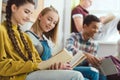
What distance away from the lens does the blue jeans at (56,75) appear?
131 centimetres

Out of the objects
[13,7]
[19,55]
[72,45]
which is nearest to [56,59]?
[19,55]

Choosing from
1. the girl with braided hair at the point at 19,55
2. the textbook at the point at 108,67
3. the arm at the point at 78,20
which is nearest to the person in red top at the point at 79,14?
the arm at the point at 78,20

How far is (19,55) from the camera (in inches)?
57.3

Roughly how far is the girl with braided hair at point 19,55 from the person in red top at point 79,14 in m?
1.20

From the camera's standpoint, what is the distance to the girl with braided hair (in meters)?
1.33

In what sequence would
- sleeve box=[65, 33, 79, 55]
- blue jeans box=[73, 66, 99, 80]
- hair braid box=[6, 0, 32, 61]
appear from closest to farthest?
1. hair braid box=[6, 0, 32, 61]
2. blue jeans box=[73, 66, 99, 80]
3. sleeve box=[65, 33, 79, 55]

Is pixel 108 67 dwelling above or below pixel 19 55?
below

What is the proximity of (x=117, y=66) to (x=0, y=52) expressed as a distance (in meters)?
1.01

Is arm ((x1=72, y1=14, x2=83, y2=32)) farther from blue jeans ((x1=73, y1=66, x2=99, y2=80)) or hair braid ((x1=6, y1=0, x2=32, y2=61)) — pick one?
hair braid ((x1=6, y1=0, x2=32, y2=61))

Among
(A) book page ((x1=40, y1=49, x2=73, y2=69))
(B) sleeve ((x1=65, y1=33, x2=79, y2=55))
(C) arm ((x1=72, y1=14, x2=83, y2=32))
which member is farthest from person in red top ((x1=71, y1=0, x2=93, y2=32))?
(A) book page ((x1=40, y1=49, x2=73, y2=69))

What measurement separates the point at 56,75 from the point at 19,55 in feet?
0.86

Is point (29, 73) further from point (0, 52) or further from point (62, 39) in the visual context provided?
point (62, 39)

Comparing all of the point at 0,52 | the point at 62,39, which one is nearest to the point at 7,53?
the point at 0,52

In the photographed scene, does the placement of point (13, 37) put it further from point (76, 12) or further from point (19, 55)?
point (76, 12)
